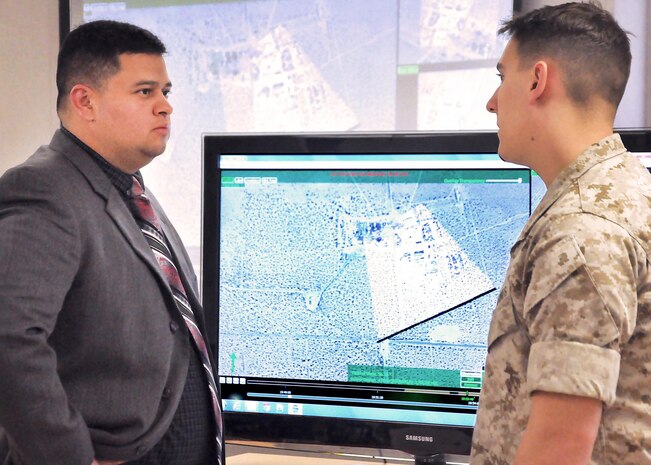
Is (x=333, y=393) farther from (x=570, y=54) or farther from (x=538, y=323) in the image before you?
(x=570, y=54)

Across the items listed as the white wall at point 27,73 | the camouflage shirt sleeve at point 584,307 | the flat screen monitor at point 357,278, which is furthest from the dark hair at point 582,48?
the white wall at point 27,73

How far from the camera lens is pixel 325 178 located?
5.90 ft

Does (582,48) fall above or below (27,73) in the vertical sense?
below

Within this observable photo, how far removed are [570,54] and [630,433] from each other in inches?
21.0

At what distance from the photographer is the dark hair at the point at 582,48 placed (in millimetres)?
1177

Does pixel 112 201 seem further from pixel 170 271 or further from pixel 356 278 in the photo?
pixel 356 278

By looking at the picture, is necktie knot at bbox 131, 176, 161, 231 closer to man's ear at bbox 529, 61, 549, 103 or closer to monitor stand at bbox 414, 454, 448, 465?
monitor stand at bbox 414, 454, 448, 465

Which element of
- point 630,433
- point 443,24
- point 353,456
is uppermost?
point 443,24

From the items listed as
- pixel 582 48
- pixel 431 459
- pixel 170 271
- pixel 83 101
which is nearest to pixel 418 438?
pixel 431 459

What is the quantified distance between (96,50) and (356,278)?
0.77 metres

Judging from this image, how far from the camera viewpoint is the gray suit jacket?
1.46 meters

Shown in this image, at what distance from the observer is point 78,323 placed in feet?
5.13

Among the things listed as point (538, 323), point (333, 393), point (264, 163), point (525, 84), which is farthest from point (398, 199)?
point (538, 323)

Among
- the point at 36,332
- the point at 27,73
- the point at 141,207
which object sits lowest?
Answer: the point at 36,332
